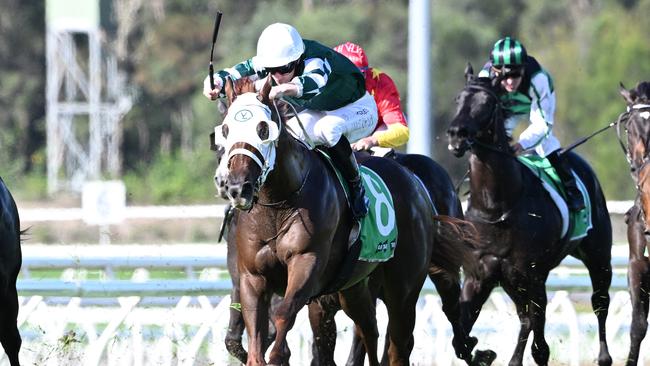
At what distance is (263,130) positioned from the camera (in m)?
6.11

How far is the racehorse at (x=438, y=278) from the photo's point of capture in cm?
790

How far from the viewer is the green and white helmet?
9.47 m

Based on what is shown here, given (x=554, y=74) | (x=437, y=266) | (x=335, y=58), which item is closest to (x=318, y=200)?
(x=335, y=58)

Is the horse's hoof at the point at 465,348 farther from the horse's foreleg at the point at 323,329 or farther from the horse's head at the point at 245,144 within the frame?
the horse's head at the point at 245,144

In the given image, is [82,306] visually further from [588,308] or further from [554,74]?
[554,74]

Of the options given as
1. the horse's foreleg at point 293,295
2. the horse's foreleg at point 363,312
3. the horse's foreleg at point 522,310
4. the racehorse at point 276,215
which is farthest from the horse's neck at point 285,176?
the horse's foreleg at point 522,310

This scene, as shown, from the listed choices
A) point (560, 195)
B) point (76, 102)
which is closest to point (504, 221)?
point (560, 195)

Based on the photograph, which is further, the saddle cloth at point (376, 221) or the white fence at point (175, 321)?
the white fence at point (175, 321)

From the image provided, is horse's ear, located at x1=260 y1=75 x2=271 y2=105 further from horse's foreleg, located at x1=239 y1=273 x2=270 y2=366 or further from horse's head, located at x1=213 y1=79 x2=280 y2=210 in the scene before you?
horse's foreleg, located at x1=239 y1=273 x2=270 y2=366

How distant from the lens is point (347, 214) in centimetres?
699

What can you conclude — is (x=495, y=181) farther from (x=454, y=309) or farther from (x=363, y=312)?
(x=363, y=312)

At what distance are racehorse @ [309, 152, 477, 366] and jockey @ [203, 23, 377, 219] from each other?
710 mm

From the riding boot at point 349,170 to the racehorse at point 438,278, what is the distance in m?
0.88

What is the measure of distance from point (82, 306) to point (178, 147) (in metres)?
31.4
